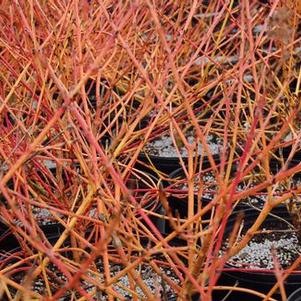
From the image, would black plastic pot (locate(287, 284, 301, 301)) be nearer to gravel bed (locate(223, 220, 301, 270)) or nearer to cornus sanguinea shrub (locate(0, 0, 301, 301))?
cornus sanguinea shrub (locate(0, 0, 301, 301))

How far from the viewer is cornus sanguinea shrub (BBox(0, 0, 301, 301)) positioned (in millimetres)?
1356

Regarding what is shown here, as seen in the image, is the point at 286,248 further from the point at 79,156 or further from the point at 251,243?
the point at 79,156

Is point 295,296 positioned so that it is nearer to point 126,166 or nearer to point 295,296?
→ point 295,296

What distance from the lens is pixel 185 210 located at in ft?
10.8

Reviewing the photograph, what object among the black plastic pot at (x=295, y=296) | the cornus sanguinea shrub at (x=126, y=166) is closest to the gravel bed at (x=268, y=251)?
the cornus sanguinea shrub at (x=126, y=166)

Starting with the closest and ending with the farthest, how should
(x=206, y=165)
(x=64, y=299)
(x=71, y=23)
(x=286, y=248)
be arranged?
(x=71, y=23), (x=64, y=299), (x=286, y=248), (x=206, y=165)

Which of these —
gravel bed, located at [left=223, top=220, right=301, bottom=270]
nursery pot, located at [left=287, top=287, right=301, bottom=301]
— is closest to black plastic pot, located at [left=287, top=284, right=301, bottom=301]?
nursery pot, located at [left=287, top=287, right=301, bottom=301]

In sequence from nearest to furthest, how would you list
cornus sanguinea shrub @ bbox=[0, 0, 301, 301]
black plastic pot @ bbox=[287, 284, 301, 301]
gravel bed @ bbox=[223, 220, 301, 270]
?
1. cornus sanguinea shrub @ bbox=[0, 0, 301, 301]
2. black plastic pot @ bbox=[287, 284, 301, 301]
3. gravel bed @ bbox=[223, 220, 301, 270]

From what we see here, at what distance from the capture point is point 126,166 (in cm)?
201

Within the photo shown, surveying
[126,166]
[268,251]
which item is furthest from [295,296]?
[126,166]

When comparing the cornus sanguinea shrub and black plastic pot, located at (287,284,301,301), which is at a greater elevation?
the cornus sanguinea shrub

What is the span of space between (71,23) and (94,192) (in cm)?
80

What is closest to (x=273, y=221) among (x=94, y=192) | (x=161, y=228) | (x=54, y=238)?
(x=161, y=228)

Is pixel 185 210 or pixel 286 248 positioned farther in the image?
pixel 185 210
